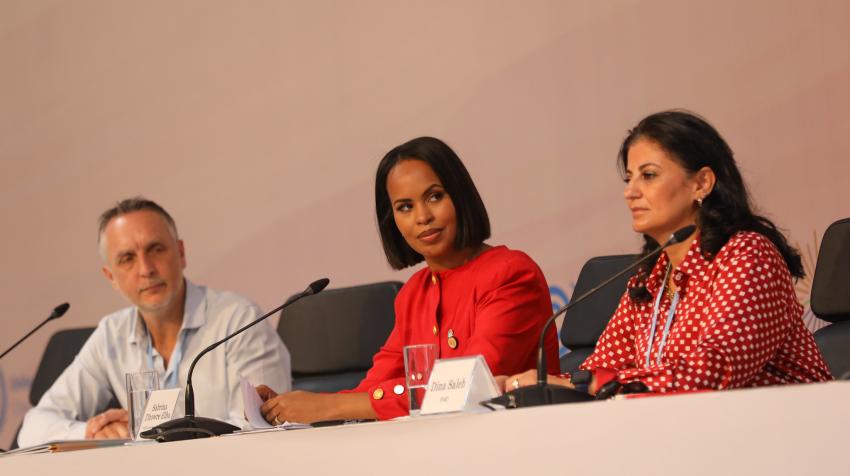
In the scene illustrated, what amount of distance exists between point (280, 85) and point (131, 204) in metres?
0.91

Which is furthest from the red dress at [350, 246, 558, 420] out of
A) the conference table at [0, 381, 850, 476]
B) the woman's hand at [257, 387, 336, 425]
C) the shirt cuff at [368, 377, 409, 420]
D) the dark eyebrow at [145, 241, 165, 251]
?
the dark eyebrow at [145, 241, 165, 251]

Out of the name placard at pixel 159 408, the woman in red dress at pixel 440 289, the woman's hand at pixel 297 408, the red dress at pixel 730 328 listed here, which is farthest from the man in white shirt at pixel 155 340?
the red dress at pixel 730 328

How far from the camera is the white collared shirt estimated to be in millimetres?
3301

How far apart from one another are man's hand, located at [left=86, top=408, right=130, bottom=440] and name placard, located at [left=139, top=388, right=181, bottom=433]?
65 cm

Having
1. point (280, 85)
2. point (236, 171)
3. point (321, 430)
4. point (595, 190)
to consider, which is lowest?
point (321, 430)

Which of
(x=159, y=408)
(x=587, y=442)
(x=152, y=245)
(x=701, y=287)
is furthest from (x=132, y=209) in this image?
(x=587, y=442)

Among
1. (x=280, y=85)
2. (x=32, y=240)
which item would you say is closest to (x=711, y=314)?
(x=280, y=85)

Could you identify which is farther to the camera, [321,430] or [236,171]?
[236,171]

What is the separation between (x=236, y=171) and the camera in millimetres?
4348

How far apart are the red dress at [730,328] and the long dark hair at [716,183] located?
4 centimetres

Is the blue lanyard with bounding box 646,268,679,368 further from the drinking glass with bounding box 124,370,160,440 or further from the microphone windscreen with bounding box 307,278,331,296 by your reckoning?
the drinking glass with bounding box 124,370,160,440

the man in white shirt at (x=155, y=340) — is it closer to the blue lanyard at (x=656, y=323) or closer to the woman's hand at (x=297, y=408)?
the woman's hand at (x=297, y=408)

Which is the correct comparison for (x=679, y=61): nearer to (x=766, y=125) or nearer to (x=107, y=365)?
(x=766, y=125)

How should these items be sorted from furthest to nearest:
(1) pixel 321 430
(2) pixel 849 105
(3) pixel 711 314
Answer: (2) pixel 849 105 < (3) pixel 711 314 < (1) pixel 321 430
